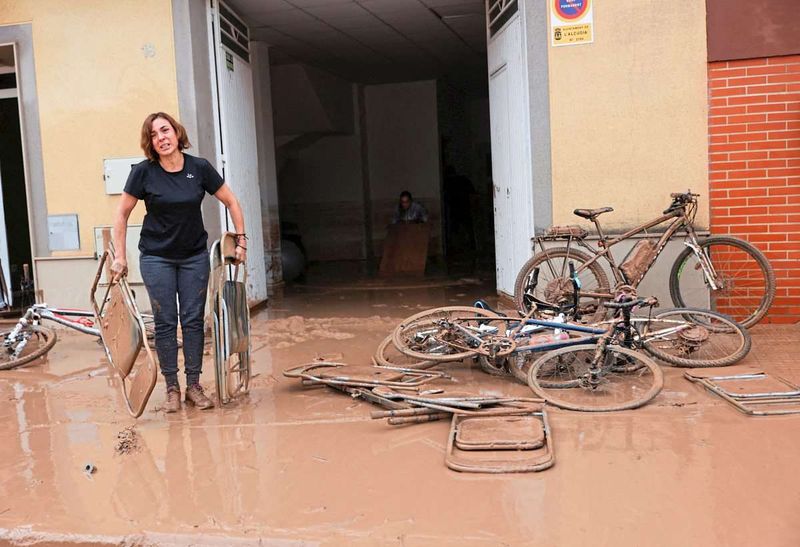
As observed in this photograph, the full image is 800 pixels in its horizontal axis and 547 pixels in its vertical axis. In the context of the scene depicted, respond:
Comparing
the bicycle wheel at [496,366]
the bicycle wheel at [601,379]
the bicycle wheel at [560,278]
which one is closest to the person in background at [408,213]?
the bicycle wheel at [560,278]

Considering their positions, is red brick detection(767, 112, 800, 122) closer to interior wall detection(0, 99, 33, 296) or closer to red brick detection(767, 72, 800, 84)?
red brick detection(767, 72, 800, 84)

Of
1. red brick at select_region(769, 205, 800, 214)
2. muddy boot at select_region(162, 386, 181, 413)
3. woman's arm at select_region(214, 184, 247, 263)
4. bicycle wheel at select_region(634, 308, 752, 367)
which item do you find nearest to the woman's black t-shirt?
woman's arm at select_region(214, 184, 247, 263)

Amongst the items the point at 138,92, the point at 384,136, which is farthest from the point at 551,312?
the point at 384,136

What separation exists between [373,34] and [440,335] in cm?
567

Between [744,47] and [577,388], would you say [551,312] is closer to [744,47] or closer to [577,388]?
[577,388]

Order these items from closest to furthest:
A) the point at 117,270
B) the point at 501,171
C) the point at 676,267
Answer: the point at 117,270
the point at 676,267
the point at 501,171

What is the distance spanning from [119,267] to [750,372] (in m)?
3.71

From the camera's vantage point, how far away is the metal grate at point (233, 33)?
7262 mm

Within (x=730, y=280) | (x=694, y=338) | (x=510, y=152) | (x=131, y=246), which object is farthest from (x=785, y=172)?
(x=131, y=246)

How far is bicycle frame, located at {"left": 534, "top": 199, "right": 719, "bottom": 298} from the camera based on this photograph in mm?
5508

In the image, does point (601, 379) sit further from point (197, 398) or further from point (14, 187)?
point (14, 187)

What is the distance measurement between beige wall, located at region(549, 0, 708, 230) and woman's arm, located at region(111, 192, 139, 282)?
344 cm

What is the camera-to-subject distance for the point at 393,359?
532 cm

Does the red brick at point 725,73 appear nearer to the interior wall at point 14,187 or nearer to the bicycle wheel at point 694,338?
the bicycle wheel at point 694,338
